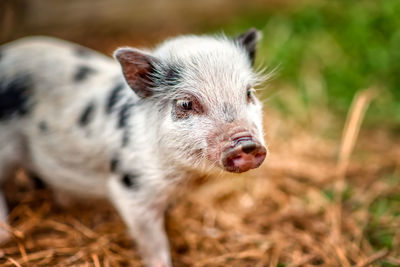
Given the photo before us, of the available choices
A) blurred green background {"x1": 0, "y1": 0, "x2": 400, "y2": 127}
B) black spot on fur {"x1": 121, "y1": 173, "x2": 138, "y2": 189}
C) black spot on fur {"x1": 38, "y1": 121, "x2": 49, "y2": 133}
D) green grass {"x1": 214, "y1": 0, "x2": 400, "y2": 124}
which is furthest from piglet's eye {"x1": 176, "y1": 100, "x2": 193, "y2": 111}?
blurred green background {"x1": 0, "y1": 0, "x2": 400, "y2": 127}

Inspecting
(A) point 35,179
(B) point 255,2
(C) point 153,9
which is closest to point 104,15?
(C) point 153,9

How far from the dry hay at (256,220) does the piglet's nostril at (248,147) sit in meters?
0.83

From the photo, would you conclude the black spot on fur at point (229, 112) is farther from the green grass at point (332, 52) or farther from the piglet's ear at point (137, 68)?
the green grass at point (332, 52)

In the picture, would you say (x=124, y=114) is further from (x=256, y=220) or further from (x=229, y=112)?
(x=256, y=220)

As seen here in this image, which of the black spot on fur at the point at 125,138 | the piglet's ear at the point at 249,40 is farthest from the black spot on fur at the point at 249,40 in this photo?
the black spot on fur at the point at 125,138

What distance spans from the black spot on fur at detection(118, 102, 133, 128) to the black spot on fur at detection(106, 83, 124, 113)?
0.10 metres

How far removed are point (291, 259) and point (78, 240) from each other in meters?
1.58

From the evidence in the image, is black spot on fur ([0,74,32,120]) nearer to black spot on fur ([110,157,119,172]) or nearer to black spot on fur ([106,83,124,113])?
black spot on fur ([106,83,124,113])

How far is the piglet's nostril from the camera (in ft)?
6.64

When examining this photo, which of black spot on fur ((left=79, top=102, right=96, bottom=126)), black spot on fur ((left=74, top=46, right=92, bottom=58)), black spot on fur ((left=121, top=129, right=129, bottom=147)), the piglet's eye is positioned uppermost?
black spot on fur ((left=74, top=46, right=92, bottom=58))

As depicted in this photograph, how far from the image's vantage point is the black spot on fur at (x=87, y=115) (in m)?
2.89

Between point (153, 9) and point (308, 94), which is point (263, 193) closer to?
point (308, 94)

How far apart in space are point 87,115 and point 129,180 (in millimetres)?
609

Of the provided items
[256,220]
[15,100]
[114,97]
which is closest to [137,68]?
[114,97]
